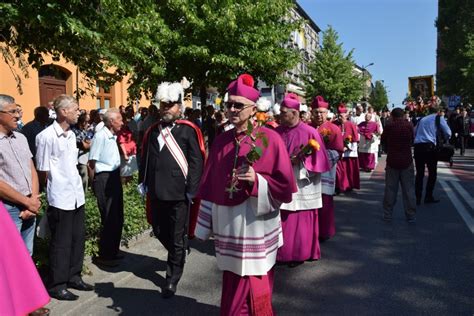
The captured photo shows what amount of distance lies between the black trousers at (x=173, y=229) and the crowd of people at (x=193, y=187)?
1 centimetres

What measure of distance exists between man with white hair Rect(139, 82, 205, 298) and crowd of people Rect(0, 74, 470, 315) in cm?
1

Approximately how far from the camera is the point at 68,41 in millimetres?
6629

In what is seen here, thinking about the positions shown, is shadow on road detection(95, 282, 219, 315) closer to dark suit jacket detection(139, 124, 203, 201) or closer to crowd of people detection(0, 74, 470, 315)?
crowd of people detection(0, 74, 470, 315)

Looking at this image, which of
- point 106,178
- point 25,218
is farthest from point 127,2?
point 25,218

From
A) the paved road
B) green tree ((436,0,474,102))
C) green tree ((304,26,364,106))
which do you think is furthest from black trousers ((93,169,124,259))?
green tree ((304,26,364,106))

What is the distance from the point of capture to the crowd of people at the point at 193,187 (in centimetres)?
354

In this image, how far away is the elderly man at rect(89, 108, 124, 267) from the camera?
5.63 meters

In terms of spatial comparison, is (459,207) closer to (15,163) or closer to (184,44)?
(184,44)

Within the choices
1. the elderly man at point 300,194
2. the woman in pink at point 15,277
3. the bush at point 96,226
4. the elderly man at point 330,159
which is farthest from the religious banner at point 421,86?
the woman in pink at point 15,277

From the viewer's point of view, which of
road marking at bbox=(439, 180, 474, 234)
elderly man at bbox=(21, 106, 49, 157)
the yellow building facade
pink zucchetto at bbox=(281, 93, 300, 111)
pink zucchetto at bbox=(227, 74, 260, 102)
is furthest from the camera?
the yellow building facade

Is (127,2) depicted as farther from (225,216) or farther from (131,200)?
(225,216)

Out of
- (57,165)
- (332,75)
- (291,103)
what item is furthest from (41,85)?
(332,75)

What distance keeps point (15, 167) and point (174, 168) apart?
1.49m

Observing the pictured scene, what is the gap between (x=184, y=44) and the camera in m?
12.0
